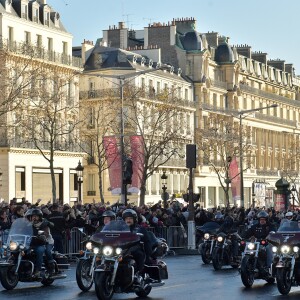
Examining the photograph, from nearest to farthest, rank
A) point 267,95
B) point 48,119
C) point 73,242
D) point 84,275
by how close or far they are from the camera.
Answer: point 84,275, point 73,242, point 48,119, point 267,95

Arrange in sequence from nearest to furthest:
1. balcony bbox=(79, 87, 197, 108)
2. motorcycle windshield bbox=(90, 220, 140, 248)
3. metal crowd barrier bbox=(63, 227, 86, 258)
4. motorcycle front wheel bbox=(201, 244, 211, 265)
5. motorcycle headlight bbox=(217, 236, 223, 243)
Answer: motorcycle windshield bbox=(90, 220, 140, 248)
motorcycle headlight bbox=(217, 236, 223, 243)
motorcycle front wheel bbox=(201, 244, 211, 265)
metal crowd barrier bbox=(63, 227, 86, 258)
balcony bbox=(79, 87, 197, 108)

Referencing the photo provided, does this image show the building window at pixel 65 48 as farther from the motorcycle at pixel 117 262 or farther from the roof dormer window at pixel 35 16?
the motorcycle at pixel 117 262

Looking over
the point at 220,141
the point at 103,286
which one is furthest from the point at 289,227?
the point at 220,141

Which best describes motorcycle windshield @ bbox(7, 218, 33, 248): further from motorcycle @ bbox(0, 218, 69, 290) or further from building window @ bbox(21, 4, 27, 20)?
building window @ bbox(21, 4, 27, 20)

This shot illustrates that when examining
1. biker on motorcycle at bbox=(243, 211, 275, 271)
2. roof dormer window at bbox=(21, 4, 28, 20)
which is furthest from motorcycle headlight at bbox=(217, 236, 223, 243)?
roof dormer window at bbox=(21, 4, 28, 20)

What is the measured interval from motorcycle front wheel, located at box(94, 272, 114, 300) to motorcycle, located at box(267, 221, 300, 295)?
359 centimetres

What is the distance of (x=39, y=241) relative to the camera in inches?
972

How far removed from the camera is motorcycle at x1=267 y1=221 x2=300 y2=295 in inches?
917

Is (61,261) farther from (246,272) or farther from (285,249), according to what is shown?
(285,249)

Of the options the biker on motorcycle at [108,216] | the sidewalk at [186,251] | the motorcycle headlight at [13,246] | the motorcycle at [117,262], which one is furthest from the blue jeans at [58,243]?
the sidewalk at [186,251]

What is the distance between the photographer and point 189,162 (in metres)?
41.6

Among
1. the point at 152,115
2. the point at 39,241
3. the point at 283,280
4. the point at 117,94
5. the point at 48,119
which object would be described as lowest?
the point at 283,280

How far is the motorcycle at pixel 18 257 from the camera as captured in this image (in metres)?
24.0

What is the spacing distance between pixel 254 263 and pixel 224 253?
Answer: 6.93 metres
